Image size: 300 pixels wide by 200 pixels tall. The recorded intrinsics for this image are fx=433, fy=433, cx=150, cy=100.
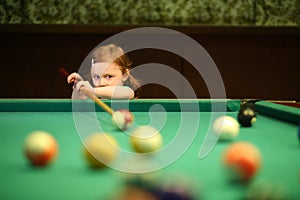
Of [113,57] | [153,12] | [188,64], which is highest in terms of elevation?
[153,12]

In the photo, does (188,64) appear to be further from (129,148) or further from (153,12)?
(129,148)

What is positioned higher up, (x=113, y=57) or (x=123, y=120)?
(x=113, y=57)

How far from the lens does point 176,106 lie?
7.67 feet

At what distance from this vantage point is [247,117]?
192cm

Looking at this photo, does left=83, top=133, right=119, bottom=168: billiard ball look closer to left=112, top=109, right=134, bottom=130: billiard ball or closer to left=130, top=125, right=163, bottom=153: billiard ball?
left=130, top=125, right=163, bottom=153: billiard ball

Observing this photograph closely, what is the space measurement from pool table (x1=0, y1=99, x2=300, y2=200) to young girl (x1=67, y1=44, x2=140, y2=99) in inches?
16.2

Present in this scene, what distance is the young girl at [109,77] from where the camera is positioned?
2.71m

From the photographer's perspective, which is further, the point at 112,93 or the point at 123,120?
the point at 112,93

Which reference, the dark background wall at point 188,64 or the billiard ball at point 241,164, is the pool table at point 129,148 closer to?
the billiard ball at point 241,164

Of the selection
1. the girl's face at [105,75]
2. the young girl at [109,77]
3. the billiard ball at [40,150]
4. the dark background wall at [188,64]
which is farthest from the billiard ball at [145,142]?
the dark background wall at [188,64]

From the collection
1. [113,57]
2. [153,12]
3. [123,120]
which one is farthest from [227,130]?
[153,12]

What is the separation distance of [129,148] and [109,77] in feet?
4.88

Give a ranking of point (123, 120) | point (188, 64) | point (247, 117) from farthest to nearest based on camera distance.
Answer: point (188, 64), point (247, 117), point (123, 120)

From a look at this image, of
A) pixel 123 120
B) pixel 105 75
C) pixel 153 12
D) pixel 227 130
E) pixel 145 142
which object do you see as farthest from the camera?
pixel 153 12
